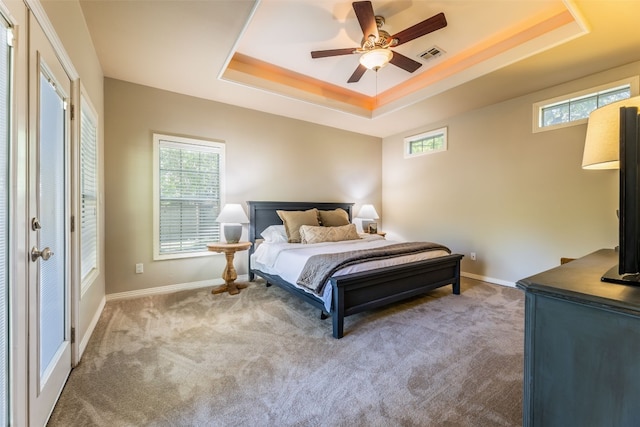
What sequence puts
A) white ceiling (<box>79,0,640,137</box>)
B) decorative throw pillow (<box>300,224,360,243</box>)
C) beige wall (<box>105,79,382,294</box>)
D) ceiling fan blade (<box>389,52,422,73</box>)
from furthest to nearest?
decorative throw pillow (<box>300,224,360,243</box>) < beige wall (<box>105,79,382,294</box>) < ceiling fan blade (<box>389,52,422,73</box>) < white ceiling (<box>79,0,640,137</box>)

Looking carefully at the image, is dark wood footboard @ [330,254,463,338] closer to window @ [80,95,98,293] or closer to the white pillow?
the white pillow

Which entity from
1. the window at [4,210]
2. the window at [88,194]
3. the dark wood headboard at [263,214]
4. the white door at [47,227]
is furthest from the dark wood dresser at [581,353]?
the dark wood headboard at [263,214]

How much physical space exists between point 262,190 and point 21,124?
3.16m

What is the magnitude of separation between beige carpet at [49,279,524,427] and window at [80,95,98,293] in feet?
1.95

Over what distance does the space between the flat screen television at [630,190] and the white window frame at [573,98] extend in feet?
10.3

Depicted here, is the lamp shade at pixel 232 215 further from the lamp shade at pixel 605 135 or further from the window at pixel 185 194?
the lamp shade at pixel 605 135

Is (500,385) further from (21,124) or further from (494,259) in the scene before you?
(21,124)

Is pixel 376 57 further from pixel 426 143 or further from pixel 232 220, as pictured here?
pixel 426 143

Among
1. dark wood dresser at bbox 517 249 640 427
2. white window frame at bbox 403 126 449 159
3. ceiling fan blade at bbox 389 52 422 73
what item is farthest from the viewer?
white window frame at bbox 403 126 449 159

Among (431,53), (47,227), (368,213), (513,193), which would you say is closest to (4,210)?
(47,227)

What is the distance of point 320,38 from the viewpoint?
9.53 ft

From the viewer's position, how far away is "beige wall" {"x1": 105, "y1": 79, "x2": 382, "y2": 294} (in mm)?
3301

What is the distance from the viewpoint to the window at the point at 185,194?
3562 millimetres

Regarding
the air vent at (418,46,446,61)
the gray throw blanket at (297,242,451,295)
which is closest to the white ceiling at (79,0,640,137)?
the air vent at (418,46,446,61)
